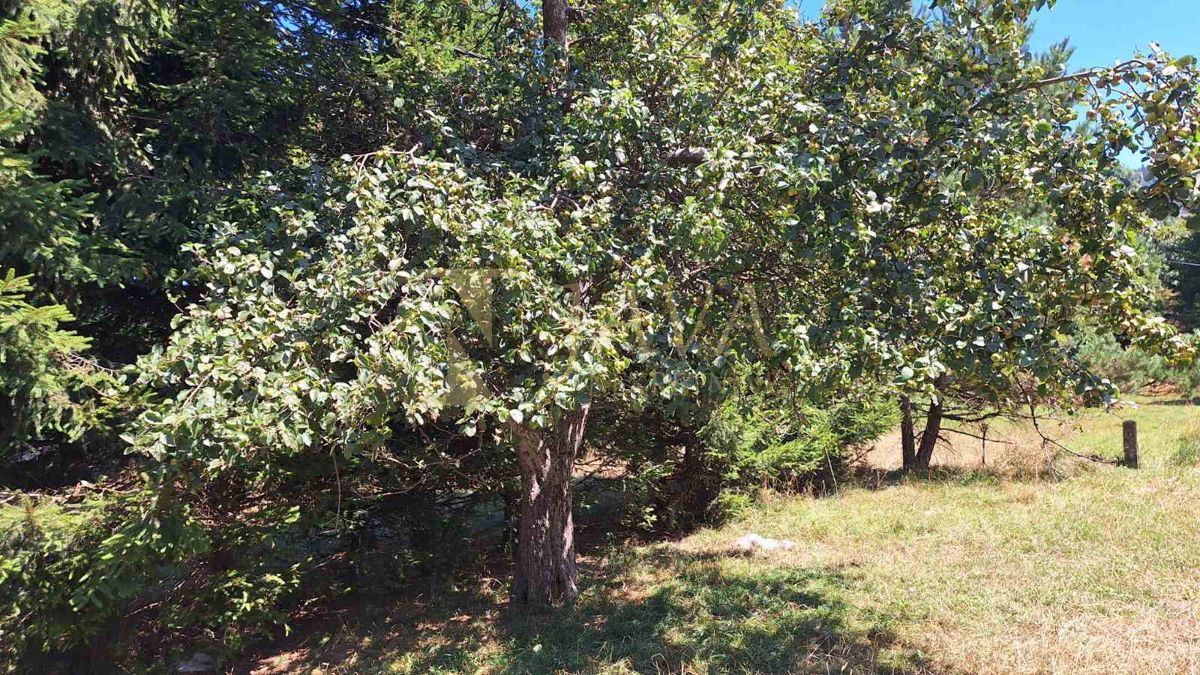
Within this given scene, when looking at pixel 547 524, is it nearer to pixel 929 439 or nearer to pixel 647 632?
pixel 647 632

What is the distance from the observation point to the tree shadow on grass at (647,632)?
467cm

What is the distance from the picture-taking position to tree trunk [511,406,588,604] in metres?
6.03

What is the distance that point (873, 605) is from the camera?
542cm

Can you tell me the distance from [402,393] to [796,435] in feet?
25.8

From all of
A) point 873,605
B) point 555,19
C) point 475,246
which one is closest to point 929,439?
point 873,605

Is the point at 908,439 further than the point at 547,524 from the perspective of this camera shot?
Yes

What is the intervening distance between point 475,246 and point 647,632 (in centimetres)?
339

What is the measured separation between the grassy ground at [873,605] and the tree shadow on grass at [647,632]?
2 centimetres

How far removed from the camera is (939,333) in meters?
3.57

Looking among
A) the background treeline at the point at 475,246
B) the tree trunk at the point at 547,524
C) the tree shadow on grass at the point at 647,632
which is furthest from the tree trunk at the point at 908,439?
the tree trunk at the point at 547,524

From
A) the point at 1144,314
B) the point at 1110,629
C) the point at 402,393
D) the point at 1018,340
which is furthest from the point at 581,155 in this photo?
the point at 1110,629

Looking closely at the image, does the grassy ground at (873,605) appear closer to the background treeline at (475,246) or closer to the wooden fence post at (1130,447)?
the background treeline at (475,246)

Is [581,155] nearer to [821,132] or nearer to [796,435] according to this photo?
[821,132]


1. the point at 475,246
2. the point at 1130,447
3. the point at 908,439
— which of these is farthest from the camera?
the point at 908,439
